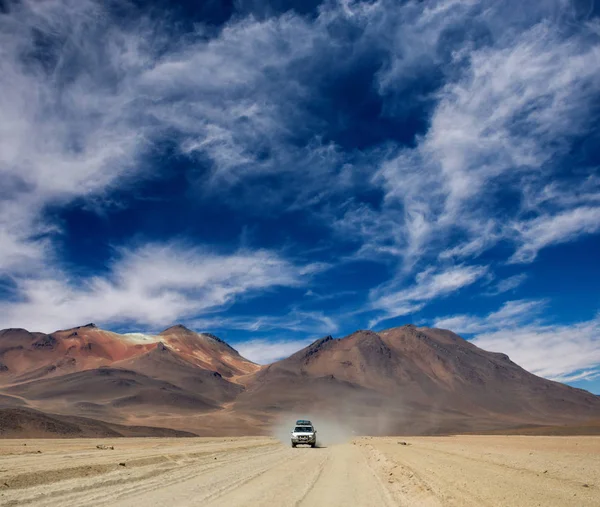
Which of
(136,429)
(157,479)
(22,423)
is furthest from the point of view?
(136,429)

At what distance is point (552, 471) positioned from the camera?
20312mm

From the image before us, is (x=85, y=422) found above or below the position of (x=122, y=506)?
above

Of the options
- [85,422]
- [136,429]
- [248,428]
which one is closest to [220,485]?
[85,422]

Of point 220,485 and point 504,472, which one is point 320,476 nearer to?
point 220,485

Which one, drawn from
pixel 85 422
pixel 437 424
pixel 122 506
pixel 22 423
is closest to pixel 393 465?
pixel 122 506

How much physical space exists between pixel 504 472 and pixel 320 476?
7.74 meters

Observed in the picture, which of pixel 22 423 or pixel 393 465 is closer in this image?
pixel 393 465

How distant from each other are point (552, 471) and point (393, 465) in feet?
23.0

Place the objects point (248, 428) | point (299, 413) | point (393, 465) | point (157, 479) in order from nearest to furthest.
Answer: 1. point (157, 479)
2. point (393, 465)
3. point (248, 428)
4. point (299, 413)

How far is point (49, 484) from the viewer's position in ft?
53.6

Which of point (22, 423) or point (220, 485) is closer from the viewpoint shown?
point (220, 485)

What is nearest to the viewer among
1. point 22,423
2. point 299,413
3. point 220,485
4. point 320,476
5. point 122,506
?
point 122,506

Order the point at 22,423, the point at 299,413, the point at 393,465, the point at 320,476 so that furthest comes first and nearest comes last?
the point at 299,413
the point at 22,423
the point at 393,465
the point at 320,476

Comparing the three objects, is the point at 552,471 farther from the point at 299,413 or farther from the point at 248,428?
the point at 299,413
